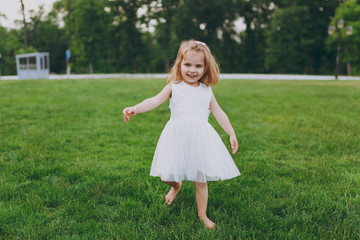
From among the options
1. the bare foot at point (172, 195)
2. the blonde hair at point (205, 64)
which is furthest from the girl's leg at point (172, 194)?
the blonde hair at point (205, 64)

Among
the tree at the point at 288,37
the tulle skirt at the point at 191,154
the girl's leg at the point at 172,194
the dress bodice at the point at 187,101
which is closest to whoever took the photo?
the tulle skirt at the point at 191,154

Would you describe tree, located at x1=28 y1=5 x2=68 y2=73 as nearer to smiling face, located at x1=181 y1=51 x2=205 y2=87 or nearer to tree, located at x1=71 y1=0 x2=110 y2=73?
tree, located at x1=71 y1=0 x2=110 y2=73

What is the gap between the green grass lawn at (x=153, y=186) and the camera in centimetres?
271

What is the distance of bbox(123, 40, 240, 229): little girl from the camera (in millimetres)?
2697

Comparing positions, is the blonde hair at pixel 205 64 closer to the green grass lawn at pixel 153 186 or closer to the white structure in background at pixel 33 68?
the green grass lawn at pixel 153 186

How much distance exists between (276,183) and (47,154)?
11.1ft

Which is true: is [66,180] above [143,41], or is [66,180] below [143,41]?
below

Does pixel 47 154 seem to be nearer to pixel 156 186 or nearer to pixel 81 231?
pixel 156 186

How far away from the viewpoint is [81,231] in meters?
2.70

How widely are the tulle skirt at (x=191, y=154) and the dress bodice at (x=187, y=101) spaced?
56mm

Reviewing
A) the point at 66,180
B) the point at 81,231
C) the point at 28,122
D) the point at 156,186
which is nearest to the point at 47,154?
the point at 66,180

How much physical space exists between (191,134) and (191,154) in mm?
177

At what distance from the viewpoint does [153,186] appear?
11.9 feet

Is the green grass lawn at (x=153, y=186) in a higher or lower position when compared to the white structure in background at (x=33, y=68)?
lower
